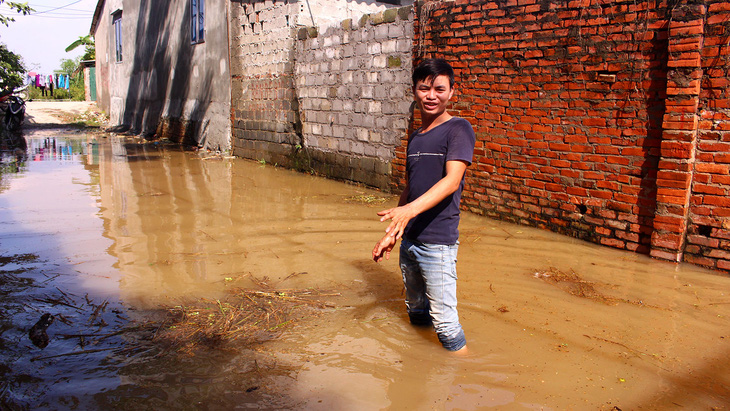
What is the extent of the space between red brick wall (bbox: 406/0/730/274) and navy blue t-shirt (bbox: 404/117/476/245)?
2823 mm

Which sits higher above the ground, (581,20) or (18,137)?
(581,20)

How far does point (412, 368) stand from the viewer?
2846 millimetres

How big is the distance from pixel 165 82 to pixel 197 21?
11.6 feet

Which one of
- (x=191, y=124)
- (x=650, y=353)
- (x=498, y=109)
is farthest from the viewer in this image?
(x=191, y=124)

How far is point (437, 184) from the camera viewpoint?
2.59 metres

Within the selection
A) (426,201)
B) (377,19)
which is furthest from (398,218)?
(377,19)

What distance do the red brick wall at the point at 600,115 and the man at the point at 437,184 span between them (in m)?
2.79

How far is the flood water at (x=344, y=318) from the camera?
258 centimetres

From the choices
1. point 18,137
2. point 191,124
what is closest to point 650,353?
point 191,124

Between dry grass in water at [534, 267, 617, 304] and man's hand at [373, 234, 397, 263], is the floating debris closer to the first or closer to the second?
man's hand at [373, 234, 397, 263]

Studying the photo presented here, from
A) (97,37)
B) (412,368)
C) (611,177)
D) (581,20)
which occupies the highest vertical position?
(97,37)

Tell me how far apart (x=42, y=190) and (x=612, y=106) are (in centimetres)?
803

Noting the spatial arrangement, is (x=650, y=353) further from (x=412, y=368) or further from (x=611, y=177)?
(x=611, y=177)

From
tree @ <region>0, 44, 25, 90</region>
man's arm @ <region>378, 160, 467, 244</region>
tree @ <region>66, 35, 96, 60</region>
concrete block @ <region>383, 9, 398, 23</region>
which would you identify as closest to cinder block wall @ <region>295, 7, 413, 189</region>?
concrete block @ <region>383, 9, 398, 23</region>
